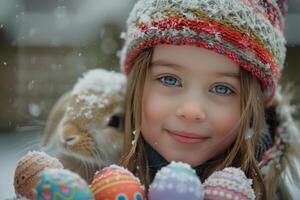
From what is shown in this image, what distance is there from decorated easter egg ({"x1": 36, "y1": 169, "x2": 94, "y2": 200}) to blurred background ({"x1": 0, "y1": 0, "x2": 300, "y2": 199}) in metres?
0.49

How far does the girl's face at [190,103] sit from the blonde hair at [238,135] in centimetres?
2

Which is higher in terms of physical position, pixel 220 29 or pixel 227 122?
pixel 220 29

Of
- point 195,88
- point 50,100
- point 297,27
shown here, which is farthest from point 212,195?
point 297,27

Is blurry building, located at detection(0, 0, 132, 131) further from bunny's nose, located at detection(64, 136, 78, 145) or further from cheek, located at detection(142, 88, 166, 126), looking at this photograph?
cheek, located at detection(142, 88, 166, 126)

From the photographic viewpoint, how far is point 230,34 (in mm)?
1142

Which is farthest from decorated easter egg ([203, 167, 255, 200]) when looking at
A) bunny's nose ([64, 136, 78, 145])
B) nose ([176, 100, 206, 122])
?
bunny's nose ([64, 136, 78, 145])

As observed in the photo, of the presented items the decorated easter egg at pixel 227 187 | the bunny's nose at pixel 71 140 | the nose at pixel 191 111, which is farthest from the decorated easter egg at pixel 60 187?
the bunny's nose at pixel 71 140

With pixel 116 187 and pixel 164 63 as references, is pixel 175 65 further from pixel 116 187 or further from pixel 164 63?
pixel 116 187

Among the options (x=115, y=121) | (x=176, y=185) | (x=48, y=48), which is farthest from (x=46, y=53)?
(x=176, y=185)

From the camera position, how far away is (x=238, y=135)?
1.21 m

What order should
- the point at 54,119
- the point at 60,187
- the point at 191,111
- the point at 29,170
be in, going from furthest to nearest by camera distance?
the point at 54,119 < the point at 191,111 < the point at 29,170 < the point at 60,187

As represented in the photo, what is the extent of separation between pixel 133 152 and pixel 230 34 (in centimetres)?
29

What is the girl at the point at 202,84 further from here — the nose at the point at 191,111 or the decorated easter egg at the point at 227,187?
the decorated easter egg at the point at 227,187

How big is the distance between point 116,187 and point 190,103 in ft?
0.97
